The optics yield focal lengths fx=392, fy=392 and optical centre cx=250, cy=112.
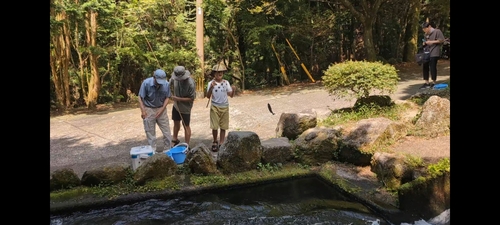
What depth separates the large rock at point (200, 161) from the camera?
6.07 meters

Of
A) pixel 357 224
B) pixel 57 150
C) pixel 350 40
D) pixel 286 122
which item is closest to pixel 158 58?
pixel 57 150

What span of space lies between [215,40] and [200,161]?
33.8ft

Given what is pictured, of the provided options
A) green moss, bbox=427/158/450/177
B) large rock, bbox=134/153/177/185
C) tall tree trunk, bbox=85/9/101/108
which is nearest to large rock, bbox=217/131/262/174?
large rock, bbox=134/153/177/185

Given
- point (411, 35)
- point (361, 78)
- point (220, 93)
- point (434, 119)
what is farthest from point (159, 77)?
point (411, 35)

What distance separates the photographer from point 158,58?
531 inches

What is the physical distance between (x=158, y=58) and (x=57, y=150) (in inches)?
246

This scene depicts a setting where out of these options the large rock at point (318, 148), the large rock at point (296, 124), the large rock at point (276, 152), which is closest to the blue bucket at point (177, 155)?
the large rock at point (276, 152)

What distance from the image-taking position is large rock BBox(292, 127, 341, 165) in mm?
6723

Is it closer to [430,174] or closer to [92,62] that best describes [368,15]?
[92,62]

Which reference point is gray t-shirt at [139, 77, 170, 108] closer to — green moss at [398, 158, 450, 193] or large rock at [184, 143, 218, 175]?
large rock at [184, 143, 218, 175]

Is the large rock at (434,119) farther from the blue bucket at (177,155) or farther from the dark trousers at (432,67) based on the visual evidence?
the blue bucket at (177,155)

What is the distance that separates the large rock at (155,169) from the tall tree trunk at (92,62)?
758 cm

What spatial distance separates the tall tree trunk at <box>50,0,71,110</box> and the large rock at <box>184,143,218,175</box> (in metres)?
7.95
